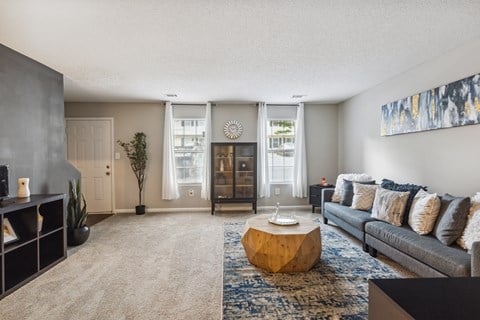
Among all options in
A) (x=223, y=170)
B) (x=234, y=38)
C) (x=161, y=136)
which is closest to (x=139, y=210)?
(x=161, y=136)

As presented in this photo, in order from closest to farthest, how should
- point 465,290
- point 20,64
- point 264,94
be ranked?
point 465,290, point 20,64, point 264,94

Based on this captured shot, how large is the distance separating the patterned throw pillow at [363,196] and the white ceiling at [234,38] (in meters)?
1.59

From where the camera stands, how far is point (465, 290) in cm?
73

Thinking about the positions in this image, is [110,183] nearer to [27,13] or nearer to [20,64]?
[20,64]

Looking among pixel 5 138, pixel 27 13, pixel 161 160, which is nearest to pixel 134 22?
pixel 27 13

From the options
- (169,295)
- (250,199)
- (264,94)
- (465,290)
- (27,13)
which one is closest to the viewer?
(465,290)

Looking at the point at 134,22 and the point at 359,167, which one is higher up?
the point at 134,22

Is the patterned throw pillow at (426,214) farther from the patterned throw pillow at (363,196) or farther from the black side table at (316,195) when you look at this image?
the black side table at (316,195)

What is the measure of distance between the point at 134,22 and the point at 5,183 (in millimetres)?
1927

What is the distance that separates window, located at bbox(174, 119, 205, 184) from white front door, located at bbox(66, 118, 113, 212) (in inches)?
54.2

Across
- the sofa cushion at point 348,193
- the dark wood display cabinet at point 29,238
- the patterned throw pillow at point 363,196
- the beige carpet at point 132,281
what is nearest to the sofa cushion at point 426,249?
the patterned throw pillow at point 363,196

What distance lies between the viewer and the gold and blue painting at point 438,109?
268 centimetres

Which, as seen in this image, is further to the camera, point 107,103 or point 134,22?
point 107,103

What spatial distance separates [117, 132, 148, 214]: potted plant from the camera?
5378mm
